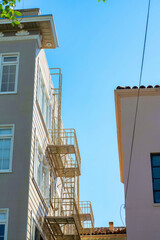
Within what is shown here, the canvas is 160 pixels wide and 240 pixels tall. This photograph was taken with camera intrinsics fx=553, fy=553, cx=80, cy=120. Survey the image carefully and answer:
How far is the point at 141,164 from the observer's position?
19.7 meters

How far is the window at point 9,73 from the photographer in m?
22.4

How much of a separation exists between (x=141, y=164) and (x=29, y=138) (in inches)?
176

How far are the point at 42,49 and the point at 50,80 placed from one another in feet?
8.96

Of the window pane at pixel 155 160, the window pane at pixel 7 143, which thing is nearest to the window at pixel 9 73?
the window pane at pixel 7 143

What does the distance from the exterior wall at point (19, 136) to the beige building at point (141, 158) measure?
362 centimetres

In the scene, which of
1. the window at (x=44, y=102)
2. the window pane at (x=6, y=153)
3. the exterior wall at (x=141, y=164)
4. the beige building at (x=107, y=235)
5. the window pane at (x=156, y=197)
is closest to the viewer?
the exterior wall at (x=141, y=164)

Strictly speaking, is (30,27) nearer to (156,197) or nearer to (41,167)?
(41,167)

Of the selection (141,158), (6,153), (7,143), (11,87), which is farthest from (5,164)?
(141,158)

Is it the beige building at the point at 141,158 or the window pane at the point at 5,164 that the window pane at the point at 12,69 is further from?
the beige building at the point at 141,158

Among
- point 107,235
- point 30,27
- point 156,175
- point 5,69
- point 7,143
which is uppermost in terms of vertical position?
point 30,27

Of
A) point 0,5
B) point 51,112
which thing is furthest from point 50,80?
point 0,5

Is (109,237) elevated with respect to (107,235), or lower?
lower

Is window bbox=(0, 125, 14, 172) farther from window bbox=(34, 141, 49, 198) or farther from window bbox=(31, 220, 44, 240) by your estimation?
window bbox=(31, 220, 44, 240)

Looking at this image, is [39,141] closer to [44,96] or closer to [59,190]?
[44,96]
